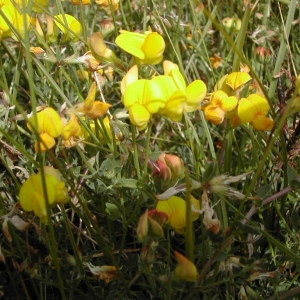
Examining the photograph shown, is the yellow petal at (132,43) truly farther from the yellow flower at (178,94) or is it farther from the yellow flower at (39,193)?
the yellow flower at (39,193)

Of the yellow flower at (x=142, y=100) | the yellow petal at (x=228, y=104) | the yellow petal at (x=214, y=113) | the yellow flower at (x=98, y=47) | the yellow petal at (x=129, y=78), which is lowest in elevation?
the yellow petal at (x=214, y=113)

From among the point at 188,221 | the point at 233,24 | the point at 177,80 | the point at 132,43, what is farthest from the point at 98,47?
the point at 233,24

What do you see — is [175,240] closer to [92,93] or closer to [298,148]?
[298,148]

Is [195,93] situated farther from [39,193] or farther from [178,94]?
[39,193]

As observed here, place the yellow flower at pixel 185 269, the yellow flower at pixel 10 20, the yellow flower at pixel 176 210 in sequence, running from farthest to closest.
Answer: the yellow flower at pixel 10 20 → the yellow flower at pixel 176 210 → the yellow flower at pixel 185 269

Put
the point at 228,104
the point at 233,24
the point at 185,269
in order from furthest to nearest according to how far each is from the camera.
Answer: the point at 233,24, the point at 228,104, the point at 185,269

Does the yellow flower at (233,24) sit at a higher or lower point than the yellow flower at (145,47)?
lower

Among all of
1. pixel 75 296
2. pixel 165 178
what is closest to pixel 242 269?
pixel 165 178

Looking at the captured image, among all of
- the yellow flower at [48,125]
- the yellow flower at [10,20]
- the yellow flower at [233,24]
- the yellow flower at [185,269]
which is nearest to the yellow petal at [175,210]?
the yellow flower at [185,269]
